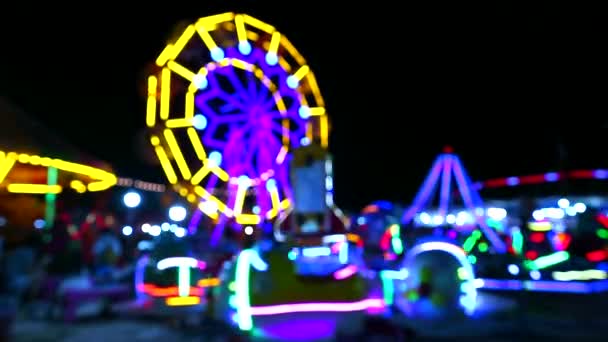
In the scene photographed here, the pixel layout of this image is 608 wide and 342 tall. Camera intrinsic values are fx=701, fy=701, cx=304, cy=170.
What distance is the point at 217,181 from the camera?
14.0 m

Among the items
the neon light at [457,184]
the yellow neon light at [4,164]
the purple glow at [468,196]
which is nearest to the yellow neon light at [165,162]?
the yellow neon light at [4,164]

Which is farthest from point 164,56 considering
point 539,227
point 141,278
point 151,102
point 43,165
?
point 539,227

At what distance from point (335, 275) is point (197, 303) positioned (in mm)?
2230

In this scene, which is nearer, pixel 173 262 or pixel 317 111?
pixel 173 262

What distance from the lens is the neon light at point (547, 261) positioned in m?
13.0

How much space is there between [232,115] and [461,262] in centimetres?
633

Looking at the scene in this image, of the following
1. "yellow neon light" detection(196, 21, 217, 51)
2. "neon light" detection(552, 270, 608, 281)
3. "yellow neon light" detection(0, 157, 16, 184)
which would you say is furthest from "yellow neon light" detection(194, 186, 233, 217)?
"neon light" detection(552, 270, 608, 281)

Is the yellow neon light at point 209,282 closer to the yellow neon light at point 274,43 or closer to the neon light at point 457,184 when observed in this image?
the neon light at point 457,184

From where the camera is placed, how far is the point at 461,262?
374 inches

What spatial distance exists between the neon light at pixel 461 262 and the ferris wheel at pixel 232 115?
14.8 ft

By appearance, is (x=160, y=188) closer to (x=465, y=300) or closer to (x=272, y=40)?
(x=272, y=40)

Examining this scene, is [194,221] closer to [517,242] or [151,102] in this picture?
[151,102]

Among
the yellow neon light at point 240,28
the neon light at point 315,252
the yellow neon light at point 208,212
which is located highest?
the yellow neon light at point 240,28

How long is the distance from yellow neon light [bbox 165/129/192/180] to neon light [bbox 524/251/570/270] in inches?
260
